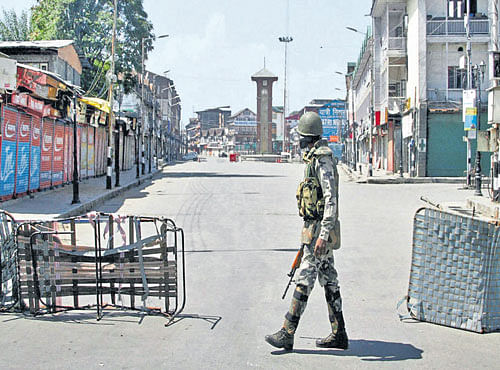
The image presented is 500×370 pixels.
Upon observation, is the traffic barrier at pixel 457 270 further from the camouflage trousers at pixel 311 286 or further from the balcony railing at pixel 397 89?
the balcony railing at pixel 397 89

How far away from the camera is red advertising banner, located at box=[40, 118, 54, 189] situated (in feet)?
71.9

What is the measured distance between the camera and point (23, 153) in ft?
63.0

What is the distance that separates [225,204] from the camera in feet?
67.5

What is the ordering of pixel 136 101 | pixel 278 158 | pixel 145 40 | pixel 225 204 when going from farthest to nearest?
pixel 278 158, pixel 136 101, pixel 145 40, pixel 225 204

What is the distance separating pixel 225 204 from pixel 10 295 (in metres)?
14.1

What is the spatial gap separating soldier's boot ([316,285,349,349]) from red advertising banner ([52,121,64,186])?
20.0 metres

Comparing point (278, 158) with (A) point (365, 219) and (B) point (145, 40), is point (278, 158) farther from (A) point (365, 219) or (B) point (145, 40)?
(A) point (365, 219)

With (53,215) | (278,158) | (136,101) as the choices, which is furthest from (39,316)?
(278,158)

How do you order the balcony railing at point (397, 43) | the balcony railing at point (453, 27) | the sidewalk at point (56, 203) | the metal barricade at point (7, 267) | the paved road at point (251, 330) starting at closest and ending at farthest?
the paved road at point (251, 330) → the metal barricade at point (7, 267) → the sidewalk at point (56, 203) → the balcony railing at point (453, 27) → the balcony railing at point (397, 43)

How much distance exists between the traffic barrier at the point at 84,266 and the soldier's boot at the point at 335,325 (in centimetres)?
170

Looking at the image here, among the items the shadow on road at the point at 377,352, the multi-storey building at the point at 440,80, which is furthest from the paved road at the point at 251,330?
the multi-storey building at the point at 440,80

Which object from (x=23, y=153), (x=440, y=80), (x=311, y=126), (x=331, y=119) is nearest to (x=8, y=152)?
(x=23, y=153)

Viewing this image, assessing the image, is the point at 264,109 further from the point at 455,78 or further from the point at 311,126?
the point at 311,126

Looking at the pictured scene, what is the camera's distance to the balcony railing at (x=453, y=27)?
36281 mm
